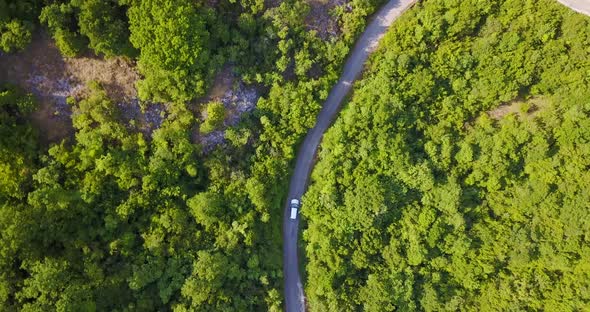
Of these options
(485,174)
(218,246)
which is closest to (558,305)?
(485,174)

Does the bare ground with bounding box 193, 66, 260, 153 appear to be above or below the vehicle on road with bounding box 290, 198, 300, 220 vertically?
above

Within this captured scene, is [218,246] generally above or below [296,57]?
below

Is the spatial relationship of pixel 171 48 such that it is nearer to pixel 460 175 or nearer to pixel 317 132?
pixel 317 132

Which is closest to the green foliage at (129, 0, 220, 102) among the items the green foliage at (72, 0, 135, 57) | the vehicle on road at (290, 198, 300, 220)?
the green foliage at (72, 0, 135, 57)

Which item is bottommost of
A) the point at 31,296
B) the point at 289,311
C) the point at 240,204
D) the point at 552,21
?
the point at 31,296

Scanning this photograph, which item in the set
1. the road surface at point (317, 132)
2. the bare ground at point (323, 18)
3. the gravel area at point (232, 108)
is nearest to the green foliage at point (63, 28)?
the gravel area at point (232, 108)

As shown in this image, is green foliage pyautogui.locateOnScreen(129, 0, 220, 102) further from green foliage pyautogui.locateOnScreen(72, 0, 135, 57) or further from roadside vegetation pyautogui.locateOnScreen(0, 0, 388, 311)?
green foliage pyautogui.locateOnScreen(72, 0, 135, 57)

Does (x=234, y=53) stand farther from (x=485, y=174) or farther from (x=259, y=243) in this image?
(x=485, y=174)

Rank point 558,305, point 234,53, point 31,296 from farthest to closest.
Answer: point 558,305, point 234,53, point 31,296
